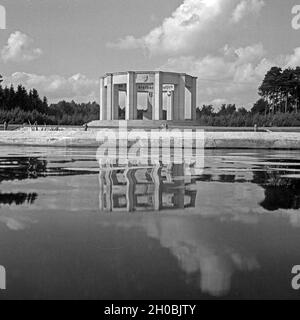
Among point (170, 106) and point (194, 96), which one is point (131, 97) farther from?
point (194, 96)

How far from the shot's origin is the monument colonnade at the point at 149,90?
44500 millimetres

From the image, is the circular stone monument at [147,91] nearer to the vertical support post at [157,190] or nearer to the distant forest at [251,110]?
the distant forest at [251,110]

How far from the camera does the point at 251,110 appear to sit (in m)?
80.3

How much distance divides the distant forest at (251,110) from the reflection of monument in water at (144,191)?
33880 mm

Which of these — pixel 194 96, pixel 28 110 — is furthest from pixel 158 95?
pixel 28 110

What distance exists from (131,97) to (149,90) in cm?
539

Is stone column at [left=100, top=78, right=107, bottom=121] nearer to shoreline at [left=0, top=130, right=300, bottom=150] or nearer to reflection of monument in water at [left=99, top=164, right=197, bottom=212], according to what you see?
shoreline at [left=0, top=130, right=300, bottom=150]

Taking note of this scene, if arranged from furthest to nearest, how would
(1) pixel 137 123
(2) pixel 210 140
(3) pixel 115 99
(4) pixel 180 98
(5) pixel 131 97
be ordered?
(3) pixel 115 99 → (4) pixel 180 98 → (5) pixel 131 97 → (1) pixel 137 123 → (2) pixel 210 140

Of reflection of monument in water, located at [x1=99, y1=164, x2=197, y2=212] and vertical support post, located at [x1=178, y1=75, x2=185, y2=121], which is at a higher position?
vertical support post, located at [x1=178, y1=75, x2=185, y2=121]

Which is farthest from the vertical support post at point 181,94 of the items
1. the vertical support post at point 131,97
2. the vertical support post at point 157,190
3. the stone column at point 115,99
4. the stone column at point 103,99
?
the vertical support post at point 157,190

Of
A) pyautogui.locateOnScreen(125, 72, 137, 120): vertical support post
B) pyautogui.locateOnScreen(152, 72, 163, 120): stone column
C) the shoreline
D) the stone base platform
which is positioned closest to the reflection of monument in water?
the shoreline

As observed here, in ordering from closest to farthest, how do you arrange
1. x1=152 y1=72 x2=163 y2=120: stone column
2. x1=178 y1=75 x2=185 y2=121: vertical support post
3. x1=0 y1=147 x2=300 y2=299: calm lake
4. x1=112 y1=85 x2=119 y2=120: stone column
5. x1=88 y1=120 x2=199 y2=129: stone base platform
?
x1=0 y1=147 x2=300 y2=299: calm lake → x1=88 y1=120 x2=199 y2=129: stone base platform → x1=152 y1=72 x2=163 y2=120: stone column → x1=178 y1=75 x2=185 y2=121: vertical support post → x1=112 y1=85 x2=119 y2=120: stone column

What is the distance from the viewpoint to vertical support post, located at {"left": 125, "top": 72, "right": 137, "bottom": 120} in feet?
145
